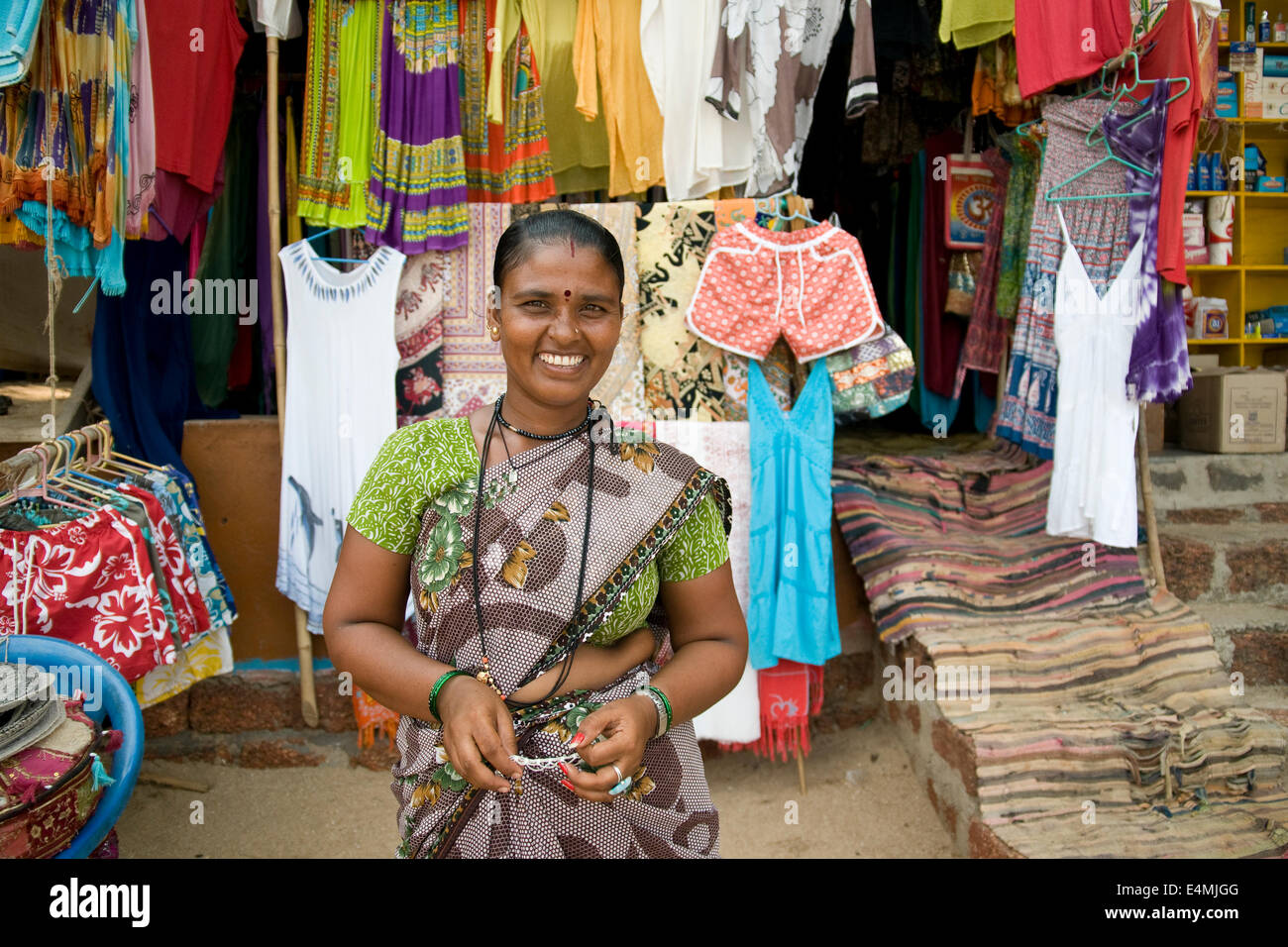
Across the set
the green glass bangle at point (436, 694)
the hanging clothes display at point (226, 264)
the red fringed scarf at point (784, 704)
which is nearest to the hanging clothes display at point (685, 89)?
the red fringed scarf at point (784, 704)

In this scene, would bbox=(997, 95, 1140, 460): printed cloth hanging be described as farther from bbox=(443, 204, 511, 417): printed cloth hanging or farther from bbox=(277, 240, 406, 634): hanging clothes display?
bbox=(277, 240, 406, 634): hanging clothes display

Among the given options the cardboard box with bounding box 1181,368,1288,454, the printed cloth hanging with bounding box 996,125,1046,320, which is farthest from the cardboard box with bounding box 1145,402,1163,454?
the printed cloth hanging with bounding box 996,125,1046,320

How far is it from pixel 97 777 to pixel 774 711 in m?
2.60

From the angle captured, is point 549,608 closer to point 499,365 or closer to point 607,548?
point 607,548

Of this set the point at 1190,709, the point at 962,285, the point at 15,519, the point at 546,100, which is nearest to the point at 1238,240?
the point at 962,285

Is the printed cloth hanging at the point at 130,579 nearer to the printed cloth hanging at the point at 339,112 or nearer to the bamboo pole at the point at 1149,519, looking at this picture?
the printed cloth hanging at the point at 339,112

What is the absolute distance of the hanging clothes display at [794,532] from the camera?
3764 millimetres

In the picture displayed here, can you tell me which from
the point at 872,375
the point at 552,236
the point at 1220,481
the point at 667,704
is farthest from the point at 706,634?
the point at 1220,481

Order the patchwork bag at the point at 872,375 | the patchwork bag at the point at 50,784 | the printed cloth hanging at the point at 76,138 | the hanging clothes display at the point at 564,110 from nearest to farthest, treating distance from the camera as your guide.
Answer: the patchwork bag at the point at 50,784 → the printed cloth hanging at the point at 76,138 → the patchwork bag at the point at 872,375 → the hanging clothes display at the point at 564,110

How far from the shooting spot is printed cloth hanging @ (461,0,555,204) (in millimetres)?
4020

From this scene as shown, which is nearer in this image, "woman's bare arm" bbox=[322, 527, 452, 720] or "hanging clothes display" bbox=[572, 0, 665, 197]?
"woman's bare arm" bbox=[322, 527, 452, 720]

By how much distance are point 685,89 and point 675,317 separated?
3.23 feet

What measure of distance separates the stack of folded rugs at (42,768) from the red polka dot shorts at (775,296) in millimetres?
2523

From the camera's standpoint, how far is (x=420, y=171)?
153 inches
